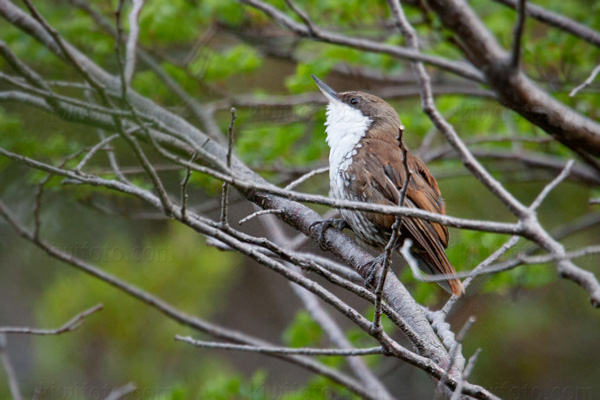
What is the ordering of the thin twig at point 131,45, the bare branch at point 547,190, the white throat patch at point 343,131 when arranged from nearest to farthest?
the bare branch at point 547,190
the thin twig at point 131,45
the white throat patch at point 343,131

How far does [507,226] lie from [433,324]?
934 millimetres

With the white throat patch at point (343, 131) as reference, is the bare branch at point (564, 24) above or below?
above

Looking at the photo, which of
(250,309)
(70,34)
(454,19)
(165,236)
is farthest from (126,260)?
(454,19)

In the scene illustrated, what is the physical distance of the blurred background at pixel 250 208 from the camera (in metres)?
4.66

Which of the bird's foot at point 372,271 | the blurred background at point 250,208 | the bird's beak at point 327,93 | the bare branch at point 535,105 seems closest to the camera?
the bird's foot at point 372,271

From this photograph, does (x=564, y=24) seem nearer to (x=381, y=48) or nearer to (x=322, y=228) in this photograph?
(x=381, y=48)

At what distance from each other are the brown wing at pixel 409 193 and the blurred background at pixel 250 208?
0.58m

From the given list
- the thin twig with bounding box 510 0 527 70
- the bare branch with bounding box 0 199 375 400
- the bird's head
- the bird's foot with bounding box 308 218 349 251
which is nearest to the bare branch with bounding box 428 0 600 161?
the thin twig with bounding box 510 0 527 70

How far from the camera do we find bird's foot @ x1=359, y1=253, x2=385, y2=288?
280 centimetres

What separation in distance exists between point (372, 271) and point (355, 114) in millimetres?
1435

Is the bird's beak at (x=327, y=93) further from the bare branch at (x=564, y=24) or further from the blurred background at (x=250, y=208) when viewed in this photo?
the bare branch at (x=564, y=24)

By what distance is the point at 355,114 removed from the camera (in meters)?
3.97

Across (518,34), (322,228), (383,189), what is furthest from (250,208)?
(518,34)

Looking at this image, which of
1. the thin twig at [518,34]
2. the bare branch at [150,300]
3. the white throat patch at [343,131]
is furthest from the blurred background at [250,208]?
the thin twig at [518,34]
